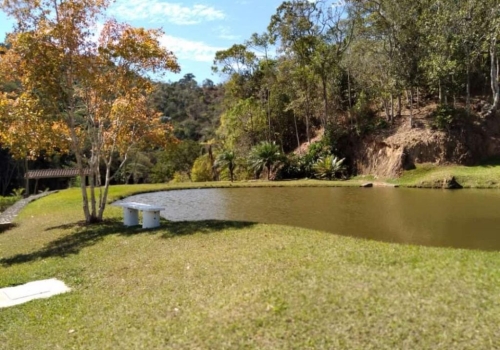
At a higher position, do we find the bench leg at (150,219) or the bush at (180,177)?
the bush at (180,177)

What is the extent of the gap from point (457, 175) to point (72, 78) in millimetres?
17885

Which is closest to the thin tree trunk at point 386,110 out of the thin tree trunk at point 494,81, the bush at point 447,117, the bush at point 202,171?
the bush at point 447,117

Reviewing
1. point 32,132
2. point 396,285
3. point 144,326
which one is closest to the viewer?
point 144,326

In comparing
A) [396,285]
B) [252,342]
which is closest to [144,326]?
[252,342]

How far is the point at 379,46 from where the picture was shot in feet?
85.8

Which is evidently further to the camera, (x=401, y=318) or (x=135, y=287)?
(x=135, y=287)

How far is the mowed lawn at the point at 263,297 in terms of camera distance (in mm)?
4203

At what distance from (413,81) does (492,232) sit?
18.1 metres

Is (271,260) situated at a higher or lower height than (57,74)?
lower

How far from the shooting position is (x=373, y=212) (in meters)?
12.4

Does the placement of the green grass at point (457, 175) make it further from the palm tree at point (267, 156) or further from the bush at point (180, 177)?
the bush at point (180, 177)

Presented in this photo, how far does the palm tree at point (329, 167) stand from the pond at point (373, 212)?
5692 millimetres

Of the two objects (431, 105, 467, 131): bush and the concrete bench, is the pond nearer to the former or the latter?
the concrete bench

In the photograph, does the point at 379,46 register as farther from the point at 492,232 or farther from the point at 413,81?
the point at 492,232
